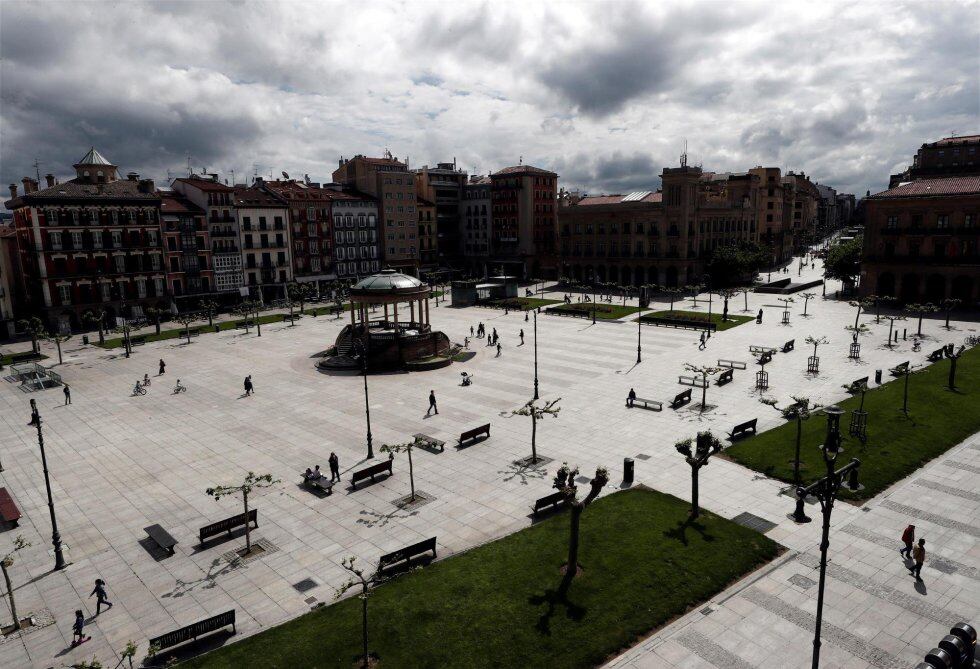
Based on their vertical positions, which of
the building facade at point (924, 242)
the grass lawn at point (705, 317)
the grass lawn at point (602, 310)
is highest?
the building facade at point (924, 242)

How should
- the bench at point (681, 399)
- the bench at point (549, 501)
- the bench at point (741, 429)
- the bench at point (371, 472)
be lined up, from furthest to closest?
the bench at point (681, 399), the bench at point (741, 429), the bench at point (371, 472), the bench at point (549, 501)

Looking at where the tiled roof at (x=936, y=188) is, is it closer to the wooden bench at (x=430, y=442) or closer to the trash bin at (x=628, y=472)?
the trash bin at (x=628, y=472)

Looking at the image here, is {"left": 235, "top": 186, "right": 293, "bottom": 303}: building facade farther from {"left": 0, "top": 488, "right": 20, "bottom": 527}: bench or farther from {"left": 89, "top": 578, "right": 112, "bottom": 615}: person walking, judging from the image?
{"left": 89, "top": 578, "right": 112, "bottom": 615}: person walking

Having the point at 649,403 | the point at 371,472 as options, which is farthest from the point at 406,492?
the point at 649,403

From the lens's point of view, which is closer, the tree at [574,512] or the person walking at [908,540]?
the tree at [574,512]

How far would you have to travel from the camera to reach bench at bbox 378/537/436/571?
20.2 meters

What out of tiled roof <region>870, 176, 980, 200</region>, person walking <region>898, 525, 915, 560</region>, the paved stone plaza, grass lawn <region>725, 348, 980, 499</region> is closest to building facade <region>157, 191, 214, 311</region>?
the paved stone plaza

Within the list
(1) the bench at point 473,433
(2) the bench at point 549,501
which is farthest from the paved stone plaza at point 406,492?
(2) the bench at point 549,501

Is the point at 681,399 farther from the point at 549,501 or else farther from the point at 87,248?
the point at 87,248

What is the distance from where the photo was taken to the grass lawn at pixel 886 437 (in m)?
27.6

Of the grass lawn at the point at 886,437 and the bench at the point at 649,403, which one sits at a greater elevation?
the bench at the point at 649,403

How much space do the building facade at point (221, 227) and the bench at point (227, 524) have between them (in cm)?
7170

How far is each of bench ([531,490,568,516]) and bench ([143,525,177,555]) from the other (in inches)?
562

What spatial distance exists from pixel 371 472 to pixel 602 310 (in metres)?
53.1
